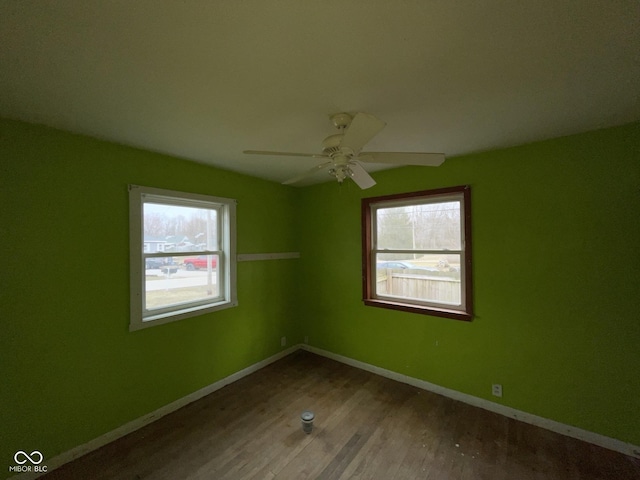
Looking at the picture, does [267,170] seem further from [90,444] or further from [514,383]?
[514,383]

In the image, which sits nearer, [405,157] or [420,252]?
[405,157]

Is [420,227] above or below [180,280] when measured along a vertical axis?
above

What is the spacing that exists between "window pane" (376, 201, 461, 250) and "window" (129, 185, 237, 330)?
184 centimetres

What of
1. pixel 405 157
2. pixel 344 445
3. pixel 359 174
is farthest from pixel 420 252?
pixel 344 445

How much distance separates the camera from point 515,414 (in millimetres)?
2236

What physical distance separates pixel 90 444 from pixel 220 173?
257cm

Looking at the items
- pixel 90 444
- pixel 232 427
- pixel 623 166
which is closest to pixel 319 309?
pixel 232 427

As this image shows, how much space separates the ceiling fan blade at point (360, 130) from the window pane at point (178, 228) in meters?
1.94

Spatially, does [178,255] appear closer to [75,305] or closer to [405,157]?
[75,305]

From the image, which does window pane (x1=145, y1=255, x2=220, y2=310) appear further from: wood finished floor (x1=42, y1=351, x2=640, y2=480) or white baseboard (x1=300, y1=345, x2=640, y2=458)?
white baseboard (x1=300, y1=345, x2=640, y2=458)

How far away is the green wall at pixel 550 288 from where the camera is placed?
1861mm

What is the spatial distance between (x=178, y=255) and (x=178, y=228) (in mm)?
279

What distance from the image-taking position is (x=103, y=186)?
2.02 meters

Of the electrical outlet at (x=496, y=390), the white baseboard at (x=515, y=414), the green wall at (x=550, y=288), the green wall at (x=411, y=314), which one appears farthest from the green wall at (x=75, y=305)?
the electrical outlet at (x=496, y=390)
